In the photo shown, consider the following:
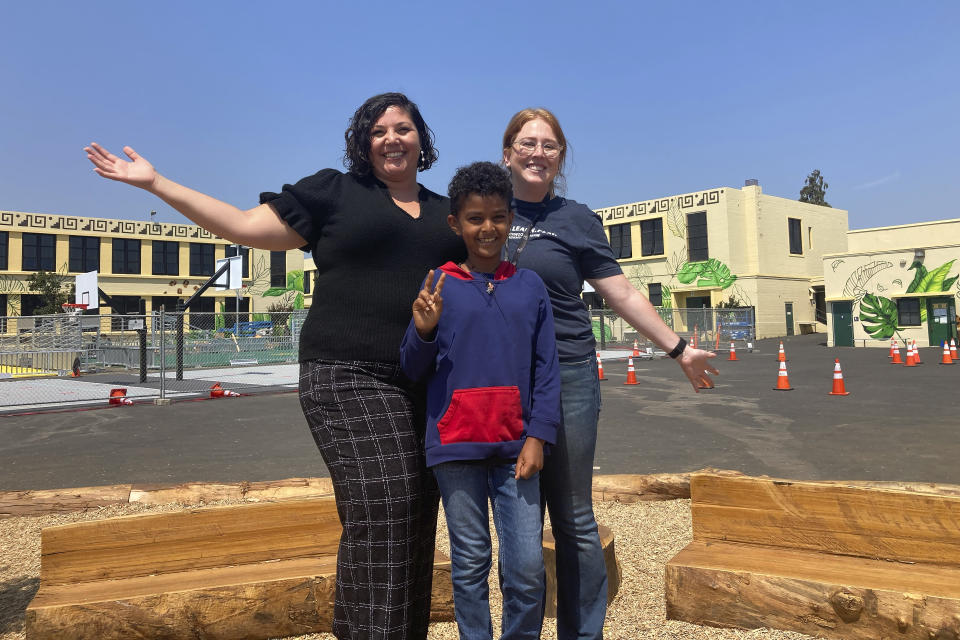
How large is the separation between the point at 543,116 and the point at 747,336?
3123cm

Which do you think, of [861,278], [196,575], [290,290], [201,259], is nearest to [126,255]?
[201,259]

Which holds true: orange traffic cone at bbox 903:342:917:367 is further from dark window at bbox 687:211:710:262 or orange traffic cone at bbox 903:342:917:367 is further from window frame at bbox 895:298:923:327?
dark window at bbox 687:211:710:262

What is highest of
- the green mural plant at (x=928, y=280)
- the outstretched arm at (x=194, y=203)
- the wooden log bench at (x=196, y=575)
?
the green mural plant at (x=928, y=280)

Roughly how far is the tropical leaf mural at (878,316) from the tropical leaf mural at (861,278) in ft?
1.14

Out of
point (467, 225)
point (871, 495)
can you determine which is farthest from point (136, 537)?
point (871, 495)

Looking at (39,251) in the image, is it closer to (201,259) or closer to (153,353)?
(201,259)

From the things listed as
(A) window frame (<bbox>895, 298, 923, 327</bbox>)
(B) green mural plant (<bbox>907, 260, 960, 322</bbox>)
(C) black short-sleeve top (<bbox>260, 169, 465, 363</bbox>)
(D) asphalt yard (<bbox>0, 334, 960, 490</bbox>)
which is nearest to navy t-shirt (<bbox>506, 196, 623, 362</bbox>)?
(C) black short-sleeve top (<bbox>260, 169, 465, 363</bbox>)

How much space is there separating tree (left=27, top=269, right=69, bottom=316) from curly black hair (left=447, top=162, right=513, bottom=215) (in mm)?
47291

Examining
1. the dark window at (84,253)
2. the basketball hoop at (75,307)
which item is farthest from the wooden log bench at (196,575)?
the dark window at (84,253)

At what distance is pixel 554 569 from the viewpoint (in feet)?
9.93

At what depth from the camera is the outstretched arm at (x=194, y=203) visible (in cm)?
204

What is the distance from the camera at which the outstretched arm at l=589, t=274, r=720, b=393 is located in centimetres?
248

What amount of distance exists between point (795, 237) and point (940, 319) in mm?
17145

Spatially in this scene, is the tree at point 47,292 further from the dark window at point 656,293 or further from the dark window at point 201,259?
the dark window at point 656,293
